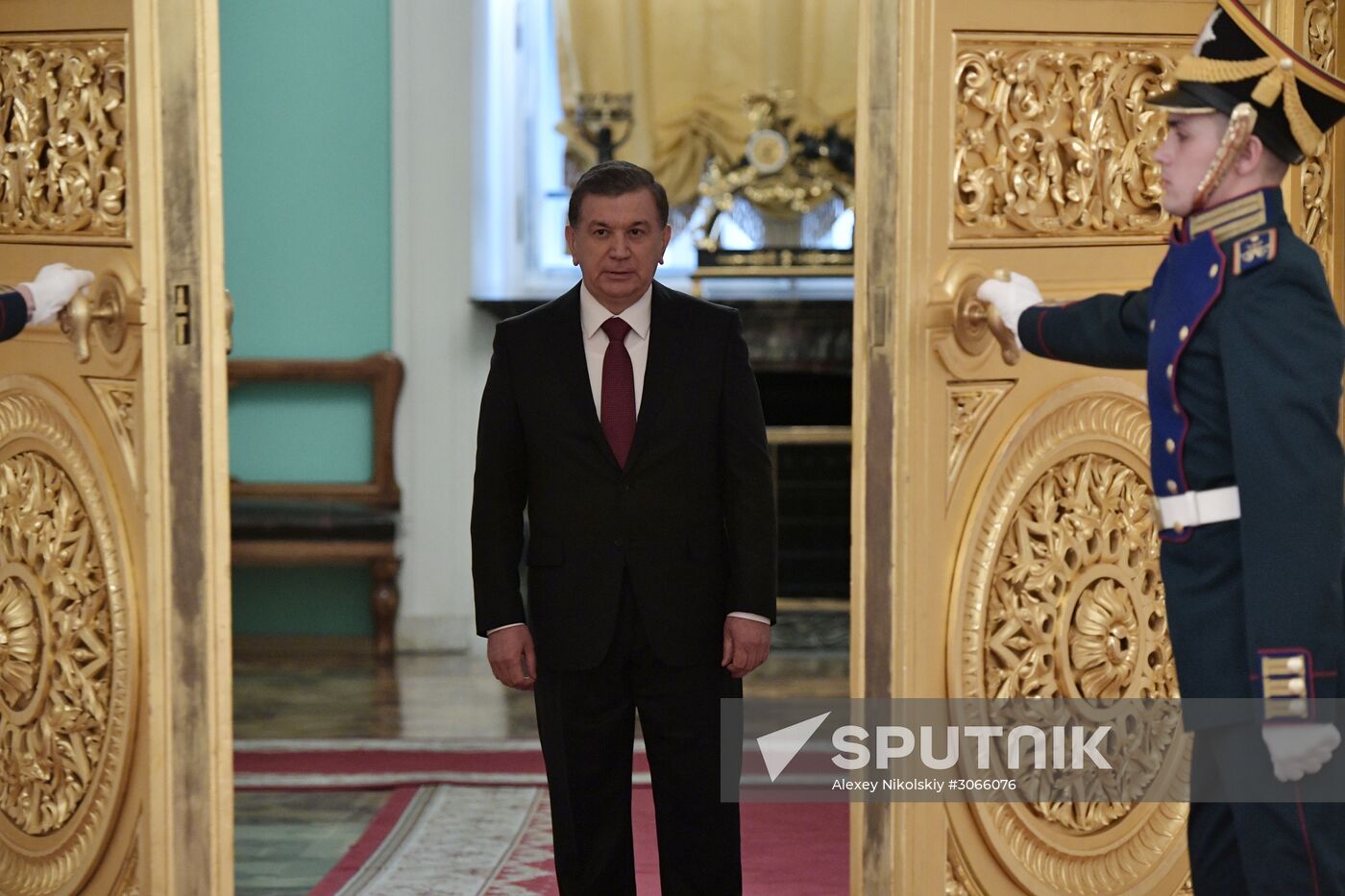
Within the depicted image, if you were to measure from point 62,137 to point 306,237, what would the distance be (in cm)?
332

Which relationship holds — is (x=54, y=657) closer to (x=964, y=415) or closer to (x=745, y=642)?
(x=745, y=642)

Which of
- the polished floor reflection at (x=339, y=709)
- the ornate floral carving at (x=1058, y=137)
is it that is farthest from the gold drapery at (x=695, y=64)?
the ornate floral carving at (x=1058, y=137)

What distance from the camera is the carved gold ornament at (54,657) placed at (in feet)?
9.08

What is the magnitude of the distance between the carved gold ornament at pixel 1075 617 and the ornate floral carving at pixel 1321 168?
1.68 ft

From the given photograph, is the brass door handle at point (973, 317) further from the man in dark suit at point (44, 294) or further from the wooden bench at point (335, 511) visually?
the wooden bench at point (335, 511)

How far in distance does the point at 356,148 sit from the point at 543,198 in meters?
0.78

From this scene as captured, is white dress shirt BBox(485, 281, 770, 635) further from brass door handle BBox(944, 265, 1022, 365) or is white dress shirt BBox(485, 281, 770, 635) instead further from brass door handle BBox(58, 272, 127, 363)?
brass door handle BBox(58, 272, 127, 363)

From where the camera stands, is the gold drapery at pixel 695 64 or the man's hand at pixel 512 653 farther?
the gold drapery at pixel 695 64

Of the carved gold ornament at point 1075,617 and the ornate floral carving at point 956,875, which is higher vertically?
the carved gold ornament at point 1075,617

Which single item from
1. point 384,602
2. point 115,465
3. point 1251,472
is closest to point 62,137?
point 115,465

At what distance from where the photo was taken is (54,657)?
281 centimetres

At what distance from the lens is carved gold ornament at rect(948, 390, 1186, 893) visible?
2674 millimetres

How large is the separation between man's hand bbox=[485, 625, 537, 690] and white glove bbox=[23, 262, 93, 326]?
888 mm

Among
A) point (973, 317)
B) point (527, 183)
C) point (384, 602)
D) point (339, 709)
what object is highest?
point (527, 183)
